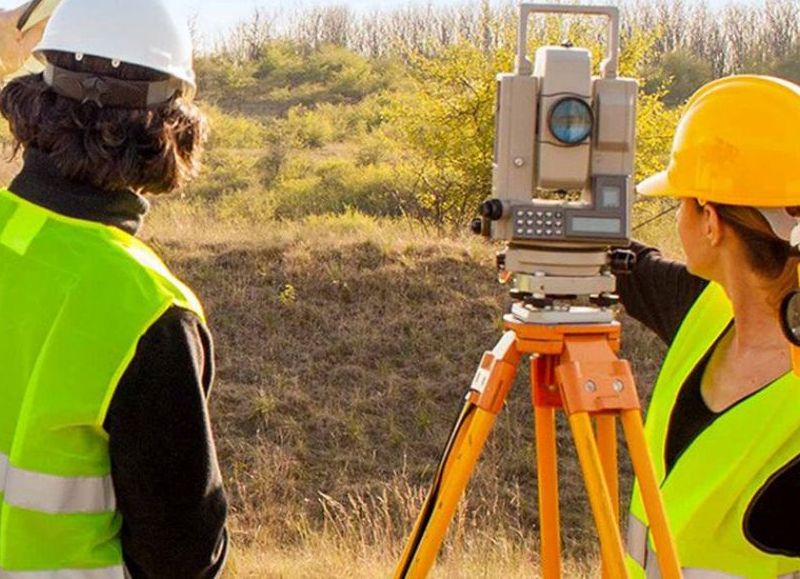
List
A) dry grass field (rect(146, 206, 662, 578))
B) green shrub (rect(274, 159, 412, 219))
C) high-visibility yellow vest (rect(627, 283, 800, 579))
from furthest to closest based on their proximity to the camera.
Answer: green shrub (rect(274, 159, 412, 219))
dry grass field (rect(146, 206, 662, 578))
high-visibility yellow vest (rect(627, 283, 800, 579))

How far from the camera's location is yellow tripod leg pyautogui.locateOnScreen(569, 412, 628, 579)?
1921 millimetres

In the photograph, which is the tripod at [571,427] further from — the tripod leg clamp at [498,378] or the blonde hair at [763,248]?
the blonde hair at [763,248]

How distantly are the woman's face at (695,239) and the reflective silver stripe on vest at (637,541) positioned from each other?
47 cm

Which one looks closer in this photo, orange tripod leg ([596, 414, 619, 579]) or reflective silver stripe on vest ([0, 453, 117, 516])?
reflective silver stripe on vest ([0, 453, 117, 516])

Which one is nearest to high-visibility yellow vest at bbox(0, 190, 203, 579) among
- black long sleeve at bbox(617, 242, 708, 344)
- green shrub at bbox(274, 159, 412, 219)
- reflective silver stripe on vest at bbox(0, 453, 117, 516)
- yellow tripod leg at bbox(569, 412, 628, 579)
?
reflective silver stripe on vest at bbox(0, 453, 117, 516)

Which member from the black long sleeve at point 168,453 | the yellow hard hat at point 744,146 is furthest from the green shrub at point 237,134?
the black long sleeve at point 168,453

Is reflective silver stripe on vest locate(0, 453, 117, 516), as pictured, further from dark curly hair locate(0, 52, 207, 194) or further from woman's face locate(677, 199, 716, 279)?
woman's face locate(677, 199, 716, 279)

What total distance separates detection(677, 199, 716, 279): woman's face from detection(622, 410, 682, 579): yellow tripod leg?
292 mm

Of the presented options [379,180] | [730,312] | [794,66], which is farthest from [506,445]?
[794,66]

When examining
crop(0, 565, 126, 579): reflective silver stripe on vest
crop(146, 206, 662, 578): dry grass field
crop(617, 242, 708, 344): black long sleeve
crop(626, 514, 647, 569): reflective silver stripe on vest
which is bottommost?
crop(146, 206, 662, 578): dry grass field

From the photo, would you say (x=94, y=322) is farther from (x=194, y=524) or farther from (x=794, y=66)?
(x=794, y=66)

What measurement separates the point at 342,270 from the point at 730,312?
934 cm

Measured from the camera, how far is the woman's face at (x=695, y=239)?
202cm

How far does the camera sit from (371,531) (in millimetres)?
7582
